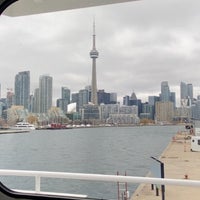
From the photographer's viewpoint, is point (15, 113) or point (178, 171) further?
point (178, 171)

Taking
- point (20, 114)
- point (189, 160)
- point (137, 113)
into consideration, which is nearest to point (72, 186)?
point (137, 113)

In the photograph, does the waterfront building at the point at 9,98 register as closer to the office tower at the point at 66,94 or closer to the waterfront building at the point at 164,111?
the office tower at the point at 66,94

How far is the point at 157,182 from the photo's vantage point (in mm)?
1740

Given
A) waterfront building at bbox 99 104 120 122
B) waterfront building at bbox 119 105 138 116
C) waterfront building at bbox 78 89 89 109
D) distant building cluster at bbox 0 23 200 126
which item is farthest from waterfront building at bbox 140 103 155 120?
waterfront building at bbox 78 89 89 109

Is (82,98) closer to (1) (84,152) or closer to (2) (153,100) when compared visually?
(2) (153,100)

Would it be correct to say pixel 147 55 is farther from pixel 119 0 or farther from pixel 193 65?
pixel 119 0

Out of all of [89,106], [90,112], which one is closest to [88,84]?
[90,112]

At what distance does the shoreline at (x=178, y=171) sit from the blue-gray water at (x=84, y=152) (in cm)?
119

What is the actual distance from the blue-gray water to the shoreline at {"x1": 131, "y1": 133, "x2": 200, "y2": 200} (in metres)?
1.19

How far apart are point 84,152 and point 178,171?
8765 mm

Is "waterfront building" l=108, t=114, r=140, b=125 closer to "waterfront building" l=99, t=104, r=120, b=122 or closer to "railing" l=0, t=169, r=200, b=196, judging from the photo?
"waterfront building" l=99, t=104, r=120, b=122

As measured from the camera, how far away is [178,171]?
792 inches

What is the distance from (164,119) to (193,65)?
15.1 meters

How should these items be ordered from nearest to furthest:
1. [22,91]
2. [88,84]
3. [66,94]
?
[22,91] < [66,94] < [88,84]
